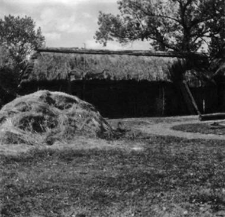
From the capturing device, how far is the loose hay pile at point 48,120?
44.7 ft

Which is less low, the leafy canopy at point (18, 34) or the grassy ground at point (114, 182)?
the leafy canopy at point (18, 34)

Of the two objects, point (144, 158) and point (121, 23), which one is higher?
point (121, 23)

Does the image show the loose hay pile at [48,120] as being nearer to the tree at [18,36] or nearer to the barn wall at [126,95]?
the barn wall at [126,95]

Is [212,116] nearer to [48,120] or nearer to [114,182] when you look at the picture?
[48,120]

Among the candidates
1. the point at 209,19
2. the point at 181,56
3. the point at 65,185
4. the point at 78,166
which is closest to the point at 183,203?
the point at 65,185

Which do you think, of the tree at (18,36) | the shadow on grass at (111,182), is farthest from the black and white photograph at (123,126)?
the tree at (18,36)

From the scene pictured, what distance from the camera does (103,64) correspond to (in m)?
27.3

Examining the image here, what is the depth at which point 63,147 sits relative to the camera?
12789mm

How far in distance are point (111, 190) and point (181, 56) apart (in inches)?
932

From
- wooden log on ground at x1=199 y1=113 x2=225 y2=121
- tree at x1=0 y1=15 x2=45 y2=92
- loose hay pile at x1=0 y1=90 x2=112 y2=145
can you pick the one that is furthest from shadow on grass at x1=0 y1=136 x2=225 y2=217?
tree at x1=0 y1=15 x2=45 y2=92

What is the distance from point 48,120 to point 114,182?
732 cm

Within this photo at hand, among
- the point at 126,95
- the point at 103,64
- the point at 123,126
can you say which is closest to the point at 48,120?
the point at 123,126

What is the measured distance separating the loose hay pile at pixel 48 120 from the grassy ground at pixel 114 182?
6.00 ft

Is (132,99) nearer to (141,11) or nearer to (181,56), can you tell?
(181,56)
